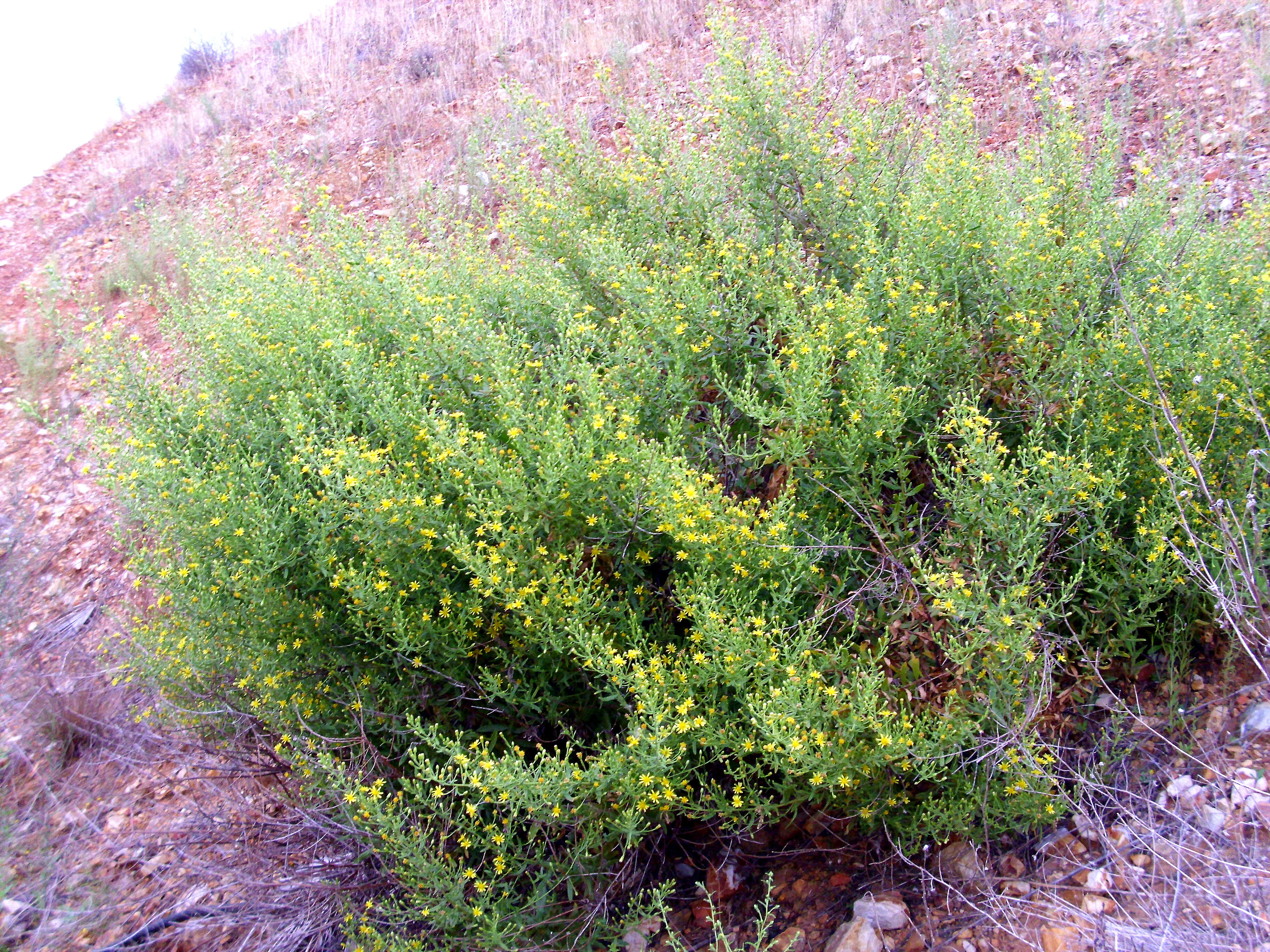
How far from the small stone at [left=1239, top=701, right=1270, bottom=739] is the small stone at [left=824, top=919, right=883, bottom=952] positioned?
1.25 metres

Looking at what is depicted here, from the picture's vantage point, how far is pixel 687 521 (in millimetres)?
2496

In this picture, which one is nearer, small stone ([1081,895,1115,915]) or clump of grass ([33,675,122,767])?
small stone ([1081,895,1115,915])

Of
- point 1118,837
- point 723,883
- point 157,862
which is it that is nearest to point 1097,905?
point 1118,837

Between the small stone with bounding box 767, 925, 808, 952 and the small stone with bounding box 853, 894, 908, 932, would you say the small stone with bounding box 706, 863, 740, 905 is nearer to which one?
the small stone with bounding box 767, 925, 808, 952

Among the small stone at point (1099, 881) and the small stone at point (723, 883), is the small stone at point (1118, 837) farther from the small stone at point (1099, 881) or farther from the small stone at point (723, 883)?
the small stone at point (723, 883)

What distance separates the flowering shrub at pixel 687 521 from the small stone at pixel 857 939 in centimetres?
30

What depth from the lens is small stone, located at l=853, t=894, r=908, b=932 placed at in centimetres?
240

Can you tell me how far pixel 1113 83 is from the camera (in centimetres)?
617

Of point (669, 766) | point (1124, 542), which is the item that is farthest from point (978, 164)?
point (669, 766)

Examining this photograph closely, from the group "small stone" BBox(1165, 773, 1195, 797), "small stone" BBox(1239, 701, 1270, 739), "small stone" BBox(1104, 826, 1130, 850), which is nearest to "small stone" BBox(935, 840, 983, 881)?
"small stone" BBox(1104, 826, 1130, 850)

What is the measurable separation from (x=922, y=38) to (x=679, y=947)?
754 centimetres

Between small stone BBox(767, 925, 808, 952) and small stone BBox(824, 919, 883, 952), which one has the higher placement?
small stone BBox(824, 919, 883, 952)

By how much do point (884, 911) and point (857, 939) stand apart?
13cm

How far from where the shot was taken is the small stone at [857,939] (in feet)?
7.69
